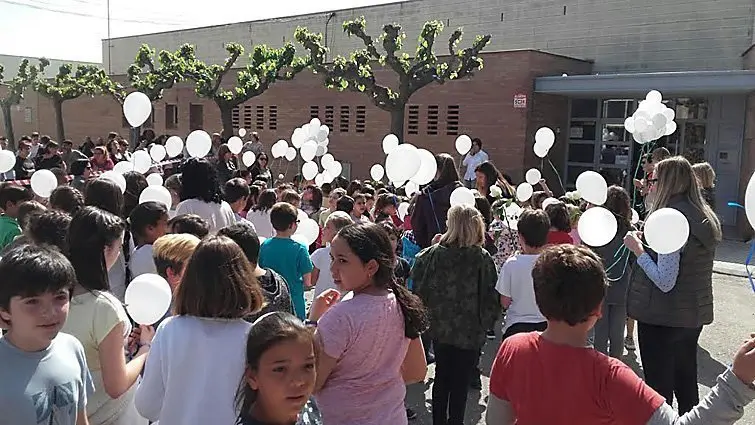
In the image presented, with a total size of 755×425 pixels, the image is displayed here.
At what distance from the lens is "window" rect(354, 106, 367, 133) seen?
59.2 feet

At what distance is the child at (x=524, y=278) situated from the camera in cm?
383

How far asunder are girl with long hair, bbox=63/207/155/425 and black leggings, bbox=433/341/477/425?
6.19ft

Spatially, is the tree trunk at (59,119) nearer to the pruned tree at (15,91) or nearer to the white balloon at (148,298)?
the pruned tree at (15,91)

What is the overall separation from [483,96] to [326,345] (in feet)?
45.6

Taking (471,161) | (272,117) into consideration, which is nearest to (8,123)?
(272,117)

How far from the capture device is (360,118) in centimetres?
1816

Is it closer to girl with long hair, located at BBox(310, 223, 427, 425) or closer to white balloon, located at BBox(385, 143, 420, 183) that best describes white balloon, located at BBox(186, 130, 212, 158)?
white balloon, located at BBox(385, 143, 420, 183)

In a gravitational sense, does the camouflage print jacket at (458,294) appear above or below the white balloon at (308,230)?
below

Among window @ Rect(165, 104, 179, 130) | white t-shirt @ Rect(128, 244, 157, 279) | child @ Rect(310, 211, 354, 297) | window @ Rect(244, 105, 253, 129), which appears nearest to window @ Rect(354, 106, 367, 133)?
window @ Rect(244, 105, 253, 129)

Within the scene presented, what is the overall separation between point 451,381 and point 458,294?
557mm

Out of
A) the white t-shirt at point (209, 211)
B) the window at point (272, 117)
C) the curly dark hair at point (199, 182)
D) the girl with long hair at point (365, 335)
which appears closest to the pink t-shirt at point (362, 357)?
the girl with long hair at point (365, 335)

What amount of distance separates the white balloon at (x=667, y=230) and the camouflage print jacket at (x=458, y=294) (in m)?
0.99

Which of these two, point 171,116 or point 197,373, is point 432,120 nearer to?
point 171,116

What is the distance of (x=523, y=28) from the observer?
19359 millimetres
